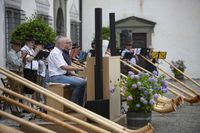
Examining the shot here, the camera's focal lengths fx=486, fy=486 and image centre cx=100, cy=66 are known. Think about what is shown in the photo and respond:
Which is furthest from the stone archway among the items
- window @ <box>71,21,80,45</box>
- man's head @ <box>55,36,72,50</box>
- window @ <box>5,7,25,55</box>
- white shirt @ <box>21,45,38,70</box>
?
man's head @ <box>55,36,72,50</box>

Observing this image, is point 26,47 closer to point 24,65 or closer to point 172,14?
point 24,65

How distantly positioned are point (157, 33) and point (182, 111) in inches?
535

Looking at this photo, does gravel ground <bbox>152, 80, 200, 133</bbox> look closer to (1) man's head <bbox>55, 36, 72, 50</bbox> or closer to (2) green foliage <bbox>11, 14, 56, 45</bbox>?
(1) man's head <bbox>55, 36, 72, 50</bbox>

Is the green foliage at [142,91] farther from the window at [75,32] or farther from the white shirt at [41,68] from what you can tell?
the window at [75,32]

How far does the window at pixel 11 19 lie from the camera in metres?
13.2

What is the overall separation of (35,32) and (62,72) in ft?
13.4

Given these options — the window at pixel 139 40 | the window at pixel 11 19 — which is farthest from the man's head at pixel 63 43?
the window at pixel 139 40

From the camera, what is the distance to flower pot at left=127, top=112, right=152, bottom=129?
7.98 metres

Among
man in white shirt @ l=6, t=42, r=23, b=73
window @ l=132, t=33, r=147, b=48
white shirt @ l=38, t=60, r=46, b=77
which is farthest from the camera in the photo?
window @ l=132, t=33, r=147, b=48

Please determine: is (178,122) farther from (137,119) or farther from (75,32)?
(75,32)

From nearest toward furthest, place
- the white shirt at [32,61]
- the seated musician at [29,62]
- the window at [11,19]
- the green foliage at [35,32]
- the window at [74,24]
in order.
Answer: the seated musician at [29,62] < the white shirt at [32,61] < the green foliage at [35,32] < the window at [11,19] < the window at [74,24]

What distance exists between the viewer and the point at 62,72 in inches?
321

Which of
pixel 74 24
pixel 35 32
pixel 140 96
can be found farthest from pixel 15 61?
pixel 74 24

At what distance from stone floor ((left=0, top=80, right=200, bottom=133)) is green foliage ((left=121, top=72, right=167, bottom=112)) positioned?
0.53 metres
